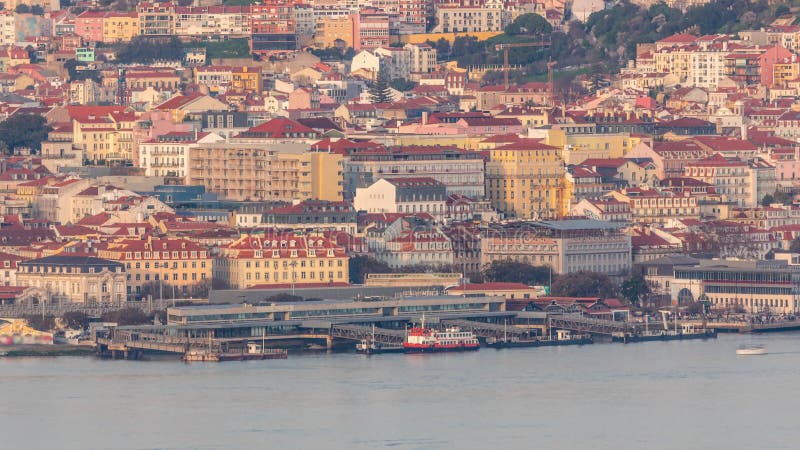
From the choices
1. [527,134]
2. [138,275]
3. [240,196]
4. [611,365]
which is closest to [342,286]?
[138,275]

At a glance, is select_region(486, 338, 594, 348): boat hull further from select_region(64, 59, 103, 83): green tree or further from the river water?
select_region(64, 59, 103, 83): green tree

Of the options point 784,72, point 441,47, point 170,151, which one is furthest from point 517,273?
point 441,47

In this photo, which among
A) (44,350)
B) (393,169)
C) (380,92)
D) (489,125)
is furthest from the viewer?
(380,92)

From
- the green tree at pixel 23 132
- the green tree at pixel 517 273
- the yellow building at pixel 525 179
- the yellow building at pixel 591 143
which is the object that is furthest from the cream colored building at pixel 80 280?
the green tree at pixel 23 132

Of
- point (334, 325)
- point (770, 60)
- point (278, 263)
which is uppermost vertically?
point (770, 60)

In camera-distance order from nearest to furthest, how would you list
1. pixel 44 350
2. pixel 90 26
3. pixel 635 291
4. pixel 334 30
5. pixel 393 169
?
pixel 44 350 < pixel 635 291 < pixel 393 169 < pixel 334 30 < pixel 90 26

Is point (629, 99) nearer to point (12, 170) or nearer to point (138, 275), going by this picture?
point (12, 170)

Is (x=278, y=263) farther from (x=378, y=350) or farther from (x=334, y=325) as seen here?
(x=378, y=350)
